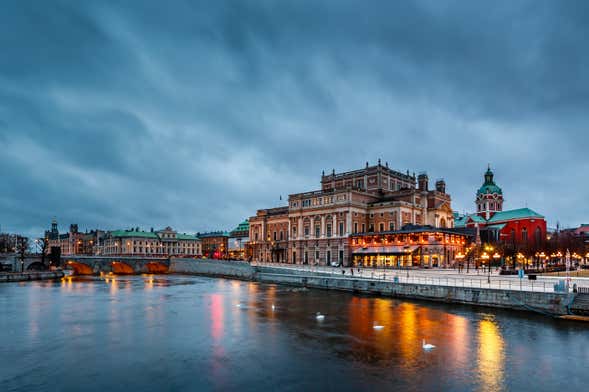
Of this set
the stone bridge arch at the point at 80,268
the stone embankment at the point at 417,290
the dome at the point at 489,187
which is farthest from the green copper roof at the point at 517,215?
the stone bridge arch at the point at 80,268

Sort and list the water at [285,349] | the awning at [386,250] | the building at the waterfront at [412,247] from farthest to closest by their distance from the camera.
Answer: the awning at [386,250] < the building at the waterfront at [412,247] < the water at [285,349]

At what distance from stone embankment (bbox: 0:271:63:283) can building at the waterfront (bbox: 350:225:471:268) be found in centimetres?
6454

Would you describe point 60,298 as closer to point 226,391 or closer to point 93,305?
point 93,305

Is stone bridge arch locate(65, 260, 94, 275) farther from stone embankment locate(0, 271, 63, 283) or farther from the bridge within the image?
stone embankment locate(0, 271, 63, 283)

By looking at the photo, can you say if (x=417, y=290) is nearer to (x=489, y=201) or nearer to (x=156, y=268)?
(x=156, y=268)

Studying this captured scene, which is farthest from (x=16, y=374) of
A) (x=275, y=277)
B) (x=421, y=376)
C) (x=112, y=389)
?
(x=275, y=277)

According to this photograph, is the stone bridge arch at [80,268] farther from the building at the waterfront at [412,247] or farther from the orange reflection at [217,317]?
the orange reflection at [217,317]

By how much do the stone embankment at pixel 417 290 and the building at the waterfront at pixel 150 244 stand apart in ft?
321

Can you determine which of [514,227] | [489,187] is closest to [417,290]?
[514,227]

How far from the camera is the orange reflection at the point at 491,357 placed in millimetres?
21469

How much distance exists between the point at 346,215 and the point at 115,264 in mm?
62627

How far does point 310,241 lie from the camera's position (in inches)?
4626

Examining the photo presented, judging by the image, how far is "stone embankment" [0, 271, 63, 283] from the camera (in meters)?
83.8

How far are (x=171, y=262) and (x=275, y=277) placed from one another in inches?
1953
